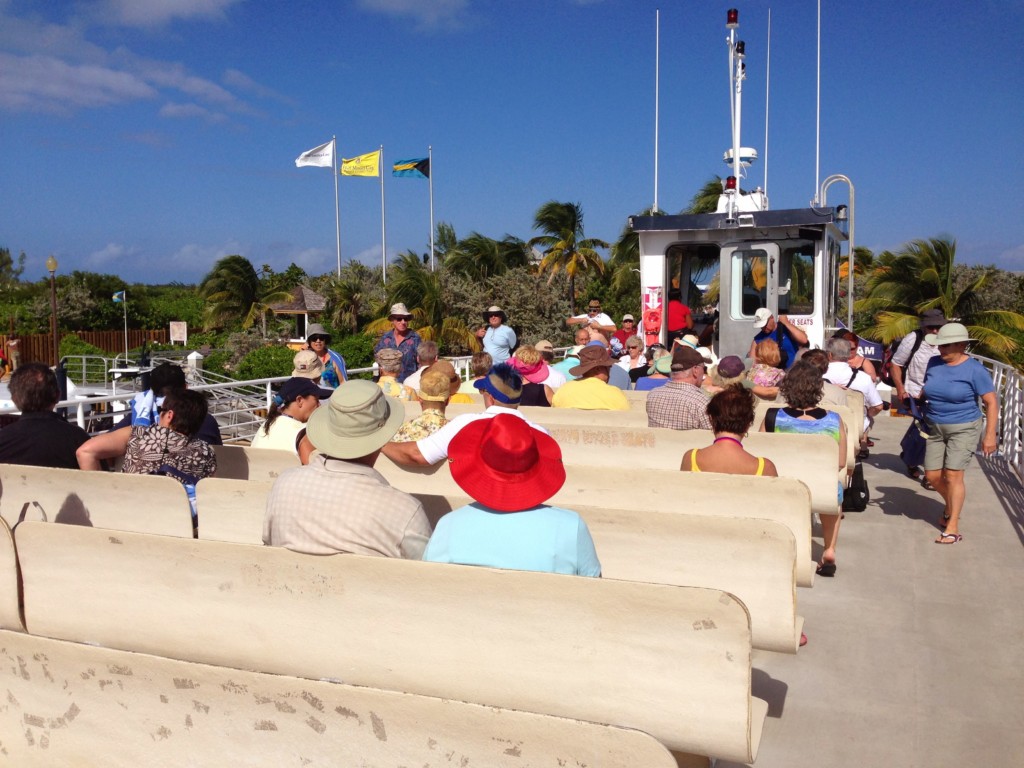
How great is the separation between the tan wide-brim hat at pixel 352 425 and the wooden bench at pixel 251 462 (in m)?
1.66

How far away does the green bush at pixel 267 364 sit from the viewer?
78.4 ft

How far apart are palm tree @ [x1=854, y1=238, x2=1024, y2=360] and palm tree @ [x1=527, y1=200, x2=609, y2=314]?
33.4 feet

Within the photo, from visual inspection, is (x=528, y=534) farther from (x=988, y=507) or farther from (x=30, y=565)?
(x=988, y=507)

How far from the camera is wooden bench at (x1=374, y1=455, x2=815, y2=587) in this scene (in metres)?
4.00

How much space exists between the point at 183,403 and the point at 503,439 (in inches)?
92.7

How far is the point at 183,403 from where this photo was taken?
183 inches

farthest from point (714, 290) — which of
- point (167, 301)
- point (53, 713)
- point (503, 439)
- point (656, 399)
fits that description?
point (167, 301)

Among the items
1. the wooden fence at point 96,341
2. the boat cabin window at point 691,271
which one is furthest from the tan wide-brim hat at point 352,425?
the wooden fence at point 96,341

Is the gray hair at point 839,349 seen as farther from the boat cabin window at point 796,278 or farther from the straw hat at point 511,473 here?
the straw hat at point 511,473

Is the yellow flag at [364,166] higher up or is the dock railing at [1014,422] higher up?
the yellow flag at [364,166]

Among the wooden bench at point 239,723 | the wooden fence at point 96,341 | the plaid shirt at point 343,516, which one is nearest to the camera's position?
the wooden bench at point 239,723

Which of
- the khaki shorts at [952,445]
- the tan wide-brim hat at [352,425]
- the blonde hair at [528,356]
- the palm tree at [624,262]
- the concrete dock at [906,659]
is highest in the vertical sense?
the palm tree at [624,262]

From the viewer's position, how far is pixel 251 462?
5.20m

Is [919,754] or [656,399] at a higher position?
[656,399]
